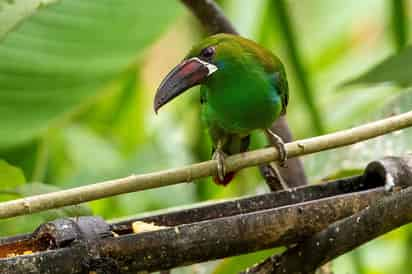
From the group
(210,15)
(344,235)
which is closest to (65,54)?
(210,15)

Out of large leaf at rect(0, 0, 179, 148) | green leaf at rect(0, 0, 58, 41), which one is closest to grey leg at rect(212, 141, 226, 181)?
green leaf at rect(0, 0, 58, 41)

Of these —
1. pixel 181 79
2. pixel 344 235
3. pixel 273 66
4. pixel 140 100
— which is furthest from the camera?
pixel 140 100

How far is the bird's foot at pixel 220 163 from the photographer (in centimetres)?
138

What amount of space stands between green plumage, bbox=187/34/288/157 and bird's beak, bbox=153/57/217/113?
0.08 metres

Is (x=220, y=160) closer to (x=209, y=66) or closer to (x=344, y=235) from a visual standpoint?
(x=209, y=66)

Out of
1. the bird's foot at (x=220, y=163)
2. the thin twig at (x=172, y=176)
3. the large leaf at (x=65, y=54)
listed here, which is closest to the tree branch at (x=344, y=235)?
the thin twig at (x=172, y=176)

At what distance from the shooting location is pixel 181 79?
4.46 ft

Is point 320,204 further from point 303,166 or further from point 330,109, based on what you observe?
point 330,109

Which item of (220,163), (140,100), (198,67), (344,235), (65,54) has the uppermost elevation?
(140,100)

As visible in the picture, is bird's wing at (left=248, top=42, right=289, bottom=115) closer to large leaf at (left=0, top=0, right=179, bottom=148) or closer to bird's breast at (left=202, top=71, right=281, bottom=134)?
bird's breast at (left=202, top=71, right=281, bottom=134)

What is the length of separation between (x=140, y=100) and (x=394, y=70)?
4.30 ft

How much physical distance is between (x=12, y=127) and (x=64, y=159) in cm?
86

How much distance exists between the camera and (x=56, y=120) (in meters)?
2.15

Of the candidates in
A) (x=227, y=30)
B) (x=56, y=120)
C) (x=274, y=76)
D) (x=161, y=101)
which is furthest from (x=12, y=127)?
(x=161, y=101)
